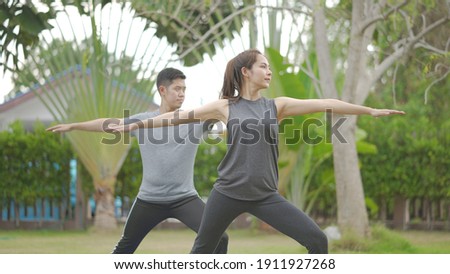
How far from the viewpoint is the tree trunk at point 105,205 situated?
47.2ft

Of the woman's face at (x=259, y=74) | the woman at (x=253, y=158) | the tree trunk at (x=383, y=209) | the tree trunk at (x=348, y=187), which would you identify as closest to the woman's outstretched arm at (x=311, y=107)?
the woman at (x=253, y=158)

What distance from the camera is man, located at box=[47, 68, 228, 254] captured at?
19.4 feet

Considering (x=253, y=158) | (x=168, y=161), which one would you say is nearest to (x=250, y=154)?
(x=253, y=158)

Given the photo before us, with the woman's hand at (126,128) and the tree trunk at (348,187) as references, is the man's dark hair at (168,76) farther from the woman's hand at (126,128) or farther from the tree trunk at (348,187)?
the tree trunk at (348,187)

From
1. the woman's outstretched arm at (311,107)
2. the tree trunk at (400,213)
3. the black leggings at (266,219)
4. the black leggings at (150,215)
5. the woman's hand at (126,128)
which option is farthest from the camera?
the tree trunk at (400,213)

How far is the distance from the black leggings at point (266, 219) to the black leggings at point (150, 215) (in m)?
0.72

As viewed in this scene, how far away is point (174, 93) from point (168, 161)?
1.88 feet

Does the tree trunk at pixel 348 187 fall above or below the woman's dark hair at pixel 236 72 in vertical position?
below

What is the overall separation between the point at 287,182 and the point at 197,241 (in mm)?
8915

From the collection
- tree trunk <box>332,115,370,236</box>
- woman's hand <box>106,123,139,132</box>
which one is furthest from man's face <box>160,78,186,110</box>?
tree trunk <box>332,115,370,236</box>

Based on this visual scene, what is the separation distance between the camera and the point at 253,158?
4.92 m

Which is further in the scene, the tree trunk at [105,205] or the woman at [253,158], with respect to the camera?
the tree trunk at [105,205]

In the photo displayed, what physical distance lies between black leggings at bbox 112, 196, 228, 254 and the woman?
733mm

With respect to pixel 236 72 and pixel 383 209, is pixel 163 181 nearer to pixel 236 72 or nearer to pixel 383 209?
pixel 236 72
